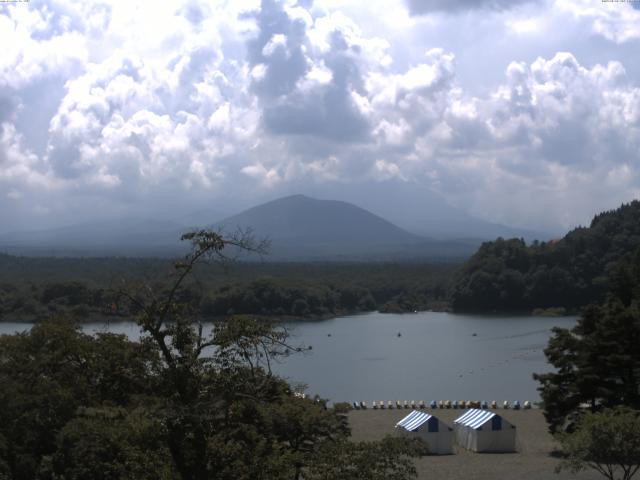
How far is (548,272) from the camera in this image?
5384cm

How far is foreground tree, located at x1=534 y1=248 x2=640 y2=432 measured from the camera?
14820 millimetres

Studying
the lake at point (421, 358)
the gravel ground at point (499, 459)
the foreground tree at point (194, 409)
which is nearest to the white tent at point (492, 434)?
the gravel ground at point (499, 459)

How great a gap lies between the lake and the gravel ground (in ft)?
7.05

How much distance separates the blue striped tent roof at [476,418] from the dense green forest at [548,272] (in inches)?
1433

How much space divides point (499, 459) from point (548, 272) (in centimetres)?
4013

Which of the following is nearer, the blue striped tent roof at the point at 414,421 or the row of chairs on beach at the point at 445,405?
the blue striped tent roof at the point at 414,421

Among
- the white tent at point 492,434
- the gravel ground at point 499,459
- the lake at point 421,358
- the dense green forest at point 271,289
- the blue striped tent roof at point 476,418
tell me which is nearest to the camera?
the gravel ground at point 499,459

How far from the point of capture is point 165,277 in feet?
17.9

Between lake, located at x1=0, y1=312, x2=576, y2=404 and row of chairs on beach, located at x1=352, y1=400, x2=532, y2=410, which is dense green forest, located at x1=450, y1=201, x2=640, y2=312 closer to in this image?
lake, located at x1=0, y1=312, x2=576, y2=404

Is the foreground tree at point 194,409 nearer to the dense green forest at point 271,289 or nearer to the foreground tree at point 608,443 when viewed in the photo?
the foreground tree at point 608,443

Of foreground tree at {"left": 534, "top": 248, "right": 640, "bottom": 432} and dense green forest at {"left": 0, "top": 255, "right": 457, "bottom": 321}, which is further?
dense green forest at {"left": 0, "top": 255, "right": 457, "bottom": 321}

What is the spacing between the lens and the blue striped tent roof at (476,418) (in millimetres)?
15945

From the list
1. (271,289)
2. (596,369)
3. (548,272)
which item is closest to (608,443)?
(596,369)

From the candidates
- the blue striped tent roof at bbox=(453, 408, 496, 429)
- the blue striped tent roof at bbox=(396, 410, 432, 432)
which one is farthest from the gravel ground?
the blue striped tent roof at bbox=(396, 410, 432, 432)
